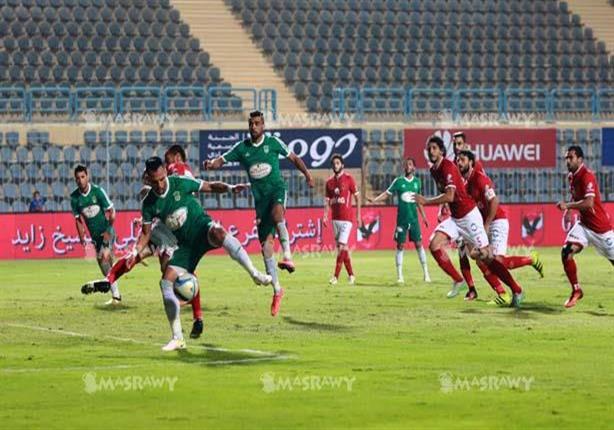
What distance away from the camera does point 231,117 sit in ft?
151

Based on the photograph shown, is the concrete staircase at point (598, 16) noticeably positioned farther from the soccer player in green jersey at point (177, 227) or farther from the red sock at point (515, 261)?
the soccer player in green jersey at point (177, 227)

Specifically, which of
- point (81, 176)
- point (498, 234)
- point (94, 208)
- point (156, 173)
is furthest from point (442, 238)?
point (156, 173)

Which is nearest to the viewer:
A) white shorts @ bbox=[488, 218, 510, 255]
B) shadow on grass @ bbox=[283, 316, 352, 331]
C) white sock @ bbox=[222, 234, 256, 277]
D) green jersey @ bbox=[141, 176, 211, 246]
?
green jersey @ bbox=[141, 176, 211, 246]

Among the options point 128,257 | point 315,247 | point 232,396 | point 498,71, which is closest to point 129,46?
point 315,247

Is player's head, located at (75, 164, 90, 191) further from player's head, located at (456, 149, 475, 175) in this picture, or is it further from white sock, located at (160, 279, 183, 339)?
white sock, located at (160, 279, 183, 339)

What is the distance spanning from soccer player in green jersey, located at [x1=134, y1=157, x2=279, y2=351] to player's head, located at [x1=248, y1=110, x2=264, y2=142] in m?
3.75

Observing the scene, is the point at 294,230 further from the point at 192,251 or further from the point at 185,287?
the point at 185,287

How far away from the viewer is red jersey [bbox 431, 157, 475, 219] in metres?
23.2

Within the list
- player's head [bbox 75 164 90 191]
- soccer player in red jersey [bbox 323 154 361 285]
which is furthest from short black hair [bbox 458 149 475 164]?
soccer player in red jersey [bbox 323 154 361 285]

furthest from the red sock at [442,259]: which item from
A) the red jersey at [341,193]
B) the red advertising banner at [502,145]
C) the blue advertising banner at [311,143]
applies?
the red advertising banner at [502,145]

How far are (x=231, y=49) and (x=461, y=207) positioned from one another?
29.2 m

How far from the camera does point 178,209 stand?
57.5 feet

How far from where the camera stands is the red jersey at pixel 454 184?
23.2 meters

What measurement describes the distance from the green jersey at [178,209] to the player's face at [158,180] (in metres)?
0.07
